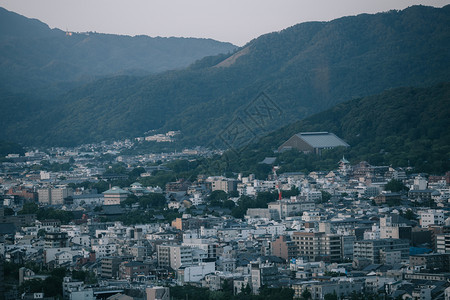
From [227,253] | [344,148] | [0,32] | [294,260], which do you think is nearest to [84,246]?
[227,253]

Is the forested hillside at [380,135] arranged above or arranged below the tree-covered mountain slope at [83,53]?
below

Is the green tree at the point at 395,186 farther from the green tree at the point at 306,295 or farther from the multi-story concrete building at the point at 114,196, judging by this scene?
the green tree at the point at 306,295

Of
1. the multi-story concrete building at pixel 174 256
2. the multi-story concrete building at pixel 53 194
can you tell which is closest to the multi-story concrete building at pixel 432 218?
the multi-story concrete building at pixel 174 256

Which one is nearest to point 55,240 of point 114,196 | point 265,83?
point 114,196

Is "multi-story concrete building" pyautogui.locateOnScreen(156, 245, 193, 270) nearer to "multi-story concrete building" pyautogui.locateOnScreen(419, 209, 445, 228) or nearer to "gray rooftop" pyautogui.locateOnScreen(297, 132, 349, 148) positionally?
"multi-story concrete building" pyautogui.locateOnScreen(419, 209, 445, 228)

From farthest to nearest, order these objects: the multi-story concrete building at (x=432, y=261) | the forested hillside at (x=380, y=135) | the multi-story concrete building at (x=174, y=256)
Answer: the forested hillside at (x=380, y=135) < the multi-story concrete building at (x=174, y=256) < the multi-story concrete building at (x=432, y=261)

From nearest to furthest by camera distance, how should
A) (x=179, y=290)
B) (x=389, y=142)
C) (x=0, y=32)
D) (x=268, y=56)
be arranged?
(x=179, y=290) → (x=389, y=142) → (x=268, y=56) → (x=0, y=32)

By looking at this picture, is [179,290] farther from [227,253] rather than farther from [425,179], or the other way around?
[425,179]
